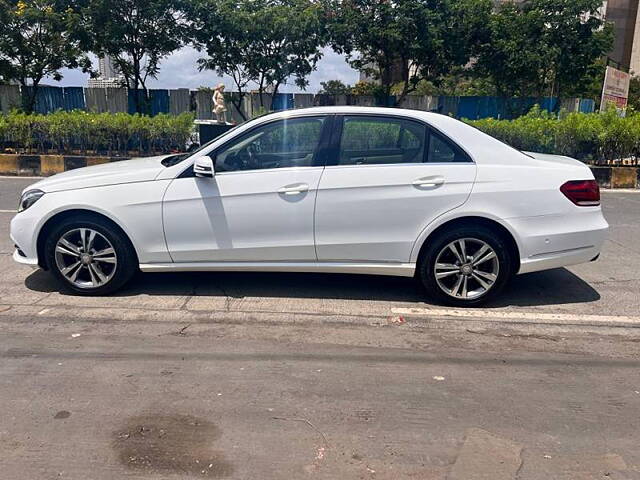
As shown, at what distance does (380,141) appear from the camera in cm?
484

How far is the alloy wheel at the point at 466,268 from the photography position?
468cm

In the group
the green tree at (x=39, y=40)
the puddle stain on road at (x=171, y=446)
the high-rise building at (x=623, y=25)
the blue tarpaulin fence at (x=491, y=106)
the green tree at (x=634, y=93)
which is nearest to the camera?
the puddle stain on road at (x=171, y=446)

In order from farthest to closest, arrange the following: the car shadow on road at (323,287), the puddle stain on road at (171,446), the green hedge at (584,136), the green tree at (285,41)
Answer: the green tree at (285,41)
the green hedge at (584,136)
the car shadow on road at (323,287)
the puddle stain on road at (171,446)

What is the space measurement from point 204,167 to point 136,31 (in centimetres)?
1799

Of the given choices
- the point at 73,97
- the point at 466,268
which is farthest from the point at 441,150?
the point at 73,97

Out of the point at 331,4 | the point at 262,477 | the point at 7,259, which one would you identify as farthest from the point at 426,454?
the point at 331,4

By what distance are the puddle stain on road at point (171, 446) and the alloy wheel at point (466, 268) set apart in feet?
8.18

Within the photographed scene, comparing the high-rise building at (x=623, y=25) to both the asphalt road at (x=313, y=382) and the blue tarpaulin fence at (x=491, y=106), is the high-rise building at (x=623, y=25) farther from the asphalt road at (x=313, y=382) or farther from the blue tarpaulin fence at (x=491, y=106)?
the asphalt road at (x=313, y=382)

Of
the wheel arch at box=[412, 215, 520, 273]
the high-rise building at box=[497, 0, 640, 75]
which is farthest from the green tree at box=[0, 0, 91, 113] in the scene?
the high-rise building at box=[497, 0, 640, 75]

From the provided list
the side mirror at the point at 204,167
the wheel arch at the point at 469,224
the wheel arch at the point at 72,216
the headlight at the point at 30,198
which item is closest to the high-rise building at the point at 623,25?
the wheel arch at the point at 469,224

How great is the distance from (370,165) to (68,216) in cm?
262

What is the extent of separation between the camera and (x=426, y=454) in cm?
281

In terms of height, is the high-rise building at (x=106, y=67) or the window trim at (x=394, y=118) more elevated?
the high-rise building at (x=106, y=67)

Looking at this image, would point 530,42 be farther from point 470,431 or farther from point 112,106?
point 470,431
